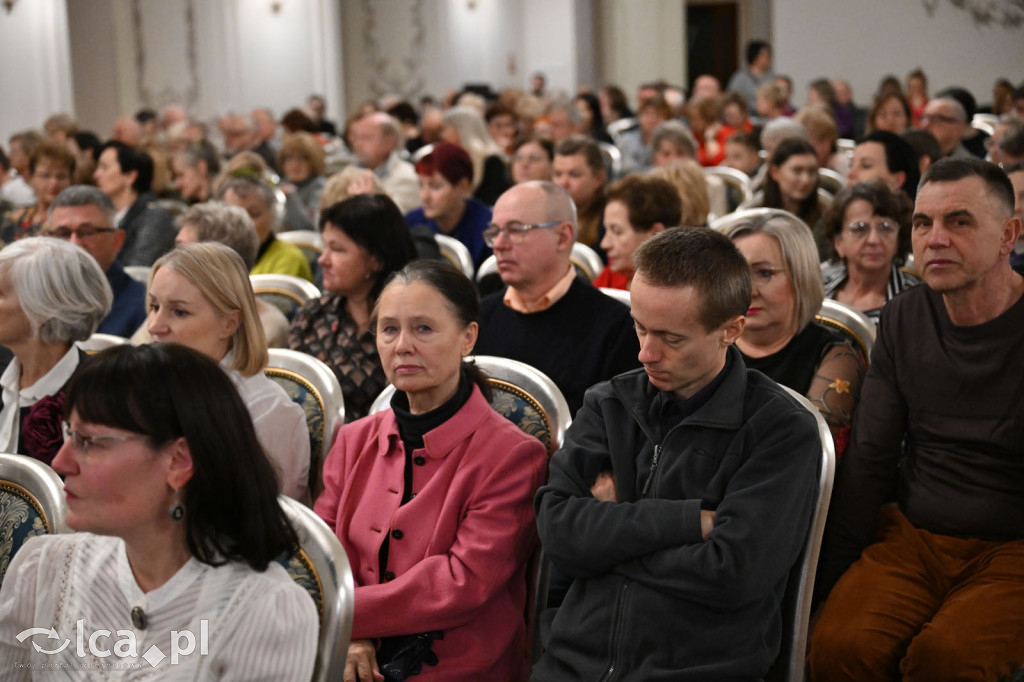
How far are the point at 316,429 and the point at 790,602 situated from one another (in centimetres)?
122

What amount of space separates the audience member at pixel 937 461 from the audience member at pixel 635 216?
1363 millimetres

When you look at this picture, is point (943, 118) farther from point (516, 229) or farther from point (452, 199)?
point (516, 229)

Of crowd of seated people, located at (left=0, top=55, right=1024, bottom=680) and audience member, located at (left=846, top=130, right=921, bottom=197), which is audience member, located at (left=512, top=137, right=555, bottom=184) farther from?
crowd of seated people, located at (left=0, top=55, right=1024, bottom=680)

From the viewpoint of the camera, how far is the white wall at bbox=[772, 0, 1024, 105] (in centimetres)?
1298

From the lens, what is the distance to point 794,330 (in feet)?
9.13

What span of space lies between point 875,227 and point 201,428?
256 centimetres

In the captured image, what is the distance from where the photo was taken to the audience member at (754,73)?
13.9 metres

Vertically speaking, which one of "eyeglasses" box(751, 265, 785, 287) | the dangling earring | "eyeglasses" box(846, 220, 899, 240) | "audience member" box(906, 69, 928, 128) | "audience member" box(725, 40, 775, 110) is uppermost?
"audience member" box(725, 40, 775, 110)

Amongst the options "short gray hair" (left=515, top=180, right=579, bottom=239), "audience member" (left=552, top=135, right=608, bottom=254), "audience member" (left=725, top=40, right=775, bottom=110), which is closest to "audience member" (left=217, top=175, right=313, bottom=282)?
"audience member" (left=552, top=135, right=608, bottom=254)

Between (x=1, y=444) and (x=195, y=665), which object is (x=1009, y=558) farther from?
(x=1, y=444)

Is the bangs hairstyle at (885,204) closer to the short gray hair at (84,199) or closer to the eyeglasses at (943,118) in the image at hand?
the short gray hair at (84,199)

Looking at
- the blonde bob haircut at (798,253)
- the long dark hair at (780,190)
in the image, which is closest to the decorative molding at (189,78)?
the long dark hair at (780,190)

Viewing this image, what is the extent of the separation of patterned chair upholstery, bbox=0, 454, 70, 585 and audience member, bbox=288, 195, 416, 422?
4.23 feet

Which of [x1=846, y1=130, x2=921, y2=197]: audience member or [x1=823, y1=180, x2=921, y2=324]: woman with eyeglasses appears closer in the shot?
[x1=823, y1=180, x2=921, y2=324]: woman with eyeglasses
